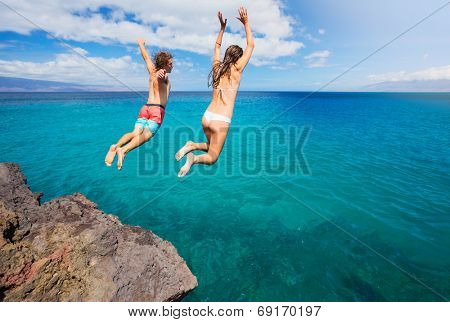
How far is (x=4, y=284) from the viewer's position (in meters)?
4.57

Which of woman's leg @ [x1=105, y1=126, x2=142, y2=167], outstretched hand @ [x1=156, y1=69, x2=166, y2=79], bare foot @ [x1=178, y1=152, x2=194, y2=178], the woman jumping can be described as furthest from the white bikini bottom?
woman's leg @ [x1=105, y1=126, x2=142, y2=167]

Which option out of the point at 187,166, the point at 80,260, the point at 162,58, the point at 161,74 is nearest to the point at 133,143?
the point at 187,166

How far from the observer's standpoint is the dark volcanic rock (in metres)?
4.70

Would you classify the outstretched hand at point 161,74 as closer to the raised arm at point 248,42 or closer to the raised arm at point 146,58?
the raised arm at point 146,58

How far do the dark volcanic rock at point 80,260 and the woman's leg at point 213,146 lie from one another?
2.41m

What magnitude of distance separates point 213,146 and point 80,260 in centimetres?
368

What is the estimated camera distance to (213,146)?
488 centimetres

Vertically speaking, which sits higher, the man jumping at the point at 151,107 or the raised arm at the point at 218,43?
the raised arm at the point at 218,43

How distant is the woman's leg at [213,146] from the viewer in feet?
15.1

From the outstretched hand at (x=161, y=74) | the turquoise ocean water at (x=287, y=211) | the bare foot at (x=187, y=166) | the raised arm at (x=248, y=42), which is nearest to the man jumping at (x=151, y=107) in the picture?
the outstretched hand at (x=161, y=74)

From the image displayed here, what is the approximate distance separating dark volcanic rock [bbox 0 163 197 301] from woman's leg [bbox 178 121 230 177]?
2.41m

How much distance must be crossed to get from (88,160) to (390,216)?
17862 mm
